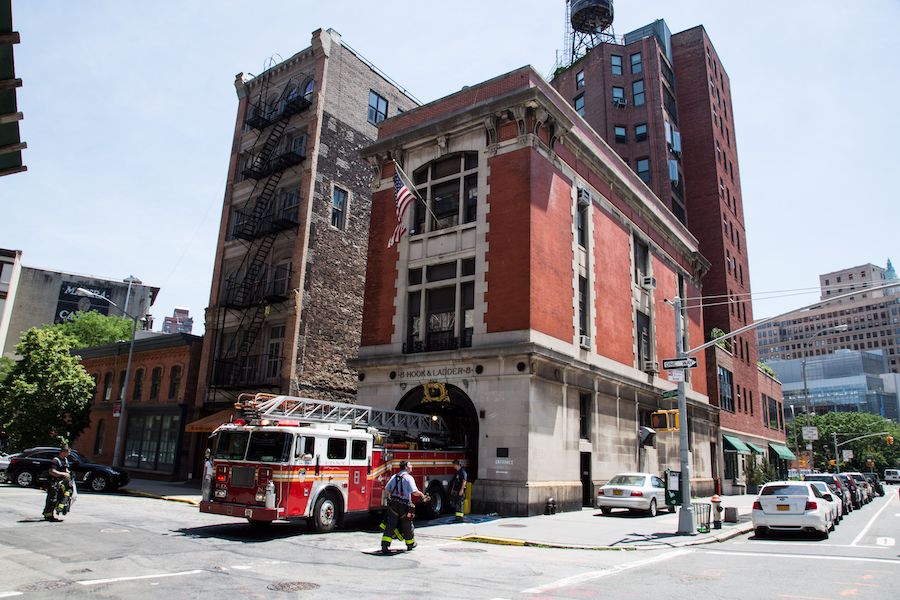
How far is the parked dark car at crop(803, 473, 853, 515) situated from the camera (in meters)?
26.1

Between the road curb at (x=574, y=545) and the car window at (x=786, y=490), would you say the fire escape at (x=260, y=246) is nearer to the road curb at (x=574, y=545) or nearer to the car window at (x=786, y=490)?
the road curb at (x=574, y=545)

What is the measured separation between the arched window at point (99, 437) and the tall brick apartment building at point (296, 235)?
37.4 ft

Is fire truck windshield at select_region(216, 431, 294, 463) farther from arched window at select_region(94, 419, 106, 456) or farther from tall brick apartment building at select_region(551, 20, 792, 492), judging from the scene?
tall brick apartment building at select_region(551, 20, 792, 492)

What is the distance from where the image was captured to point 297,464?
14.9 metres

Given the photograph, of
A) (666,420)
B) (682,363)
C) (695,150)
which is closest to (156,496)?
(666,420)

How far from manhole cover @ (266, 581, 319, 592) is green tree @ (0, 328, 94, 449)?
94.2 ft

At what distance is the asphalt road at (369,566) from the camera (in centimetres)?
916

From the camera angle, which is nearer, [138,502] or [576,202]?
[138,502]

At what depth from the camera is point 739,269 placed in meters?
52.9

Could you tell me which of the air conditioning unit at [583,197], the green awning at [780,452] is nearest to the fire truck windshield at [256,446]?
the air conditioning unit at [583,197]

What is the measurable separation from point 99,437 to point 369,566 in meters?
36.1

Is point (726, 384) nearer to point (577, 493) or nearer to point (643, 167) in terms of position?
point (643, 167)

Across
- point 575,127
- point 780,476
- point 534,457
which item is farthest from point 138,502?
point 780,476

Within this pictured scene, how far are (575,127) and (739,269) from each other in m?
32.3
